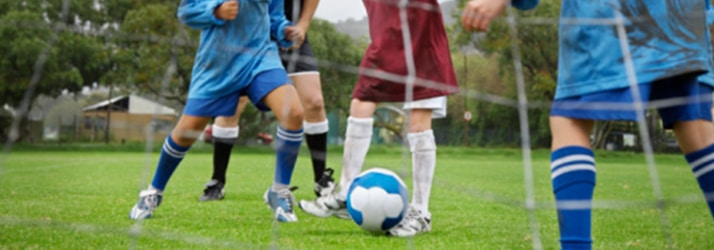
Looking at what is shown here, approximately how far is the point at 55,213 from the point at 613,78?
206 cm

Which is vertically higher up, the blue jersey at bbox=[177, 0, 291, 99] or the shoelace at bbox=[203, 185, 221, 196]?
the blue jersey at bbox=[177, 0, 291, 99]

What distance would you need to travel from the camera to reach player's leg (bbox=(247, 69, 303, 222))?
96.0 inches

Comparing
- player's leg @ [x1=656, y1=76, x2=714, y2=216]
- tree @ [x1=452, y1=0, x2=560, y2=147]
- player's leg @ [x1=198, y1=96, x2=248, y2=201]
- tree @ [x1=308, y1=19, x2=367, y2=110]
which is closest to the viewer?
player's leg @ [x1=656, y1=76, x2=714, y2=216]

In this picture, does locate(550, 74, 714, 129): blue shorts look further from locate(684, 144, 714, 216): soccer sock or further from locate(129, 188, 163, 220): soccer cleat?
locate(129, 188, 163, 220): soccer cleat

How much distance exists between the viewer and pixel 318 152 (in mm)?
3176

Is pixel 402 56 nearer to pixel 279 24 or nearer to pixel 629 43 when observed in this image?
pixel 279 24

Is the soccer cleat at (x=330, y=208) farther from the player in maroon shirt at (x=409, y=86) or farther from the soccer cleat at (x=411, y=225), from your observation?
the soccer cleat at (x=411, y=225)

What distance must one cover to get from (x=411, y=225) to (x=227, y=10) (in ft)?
2.82

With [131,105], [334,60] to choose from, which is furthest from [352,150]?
[334,60]

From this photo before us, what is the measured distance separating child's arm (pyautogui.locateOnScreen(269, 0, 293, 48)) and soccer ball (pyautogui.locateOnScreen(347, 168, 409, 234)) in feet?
2.01

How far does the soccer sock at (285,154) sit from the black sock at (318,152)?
455mm

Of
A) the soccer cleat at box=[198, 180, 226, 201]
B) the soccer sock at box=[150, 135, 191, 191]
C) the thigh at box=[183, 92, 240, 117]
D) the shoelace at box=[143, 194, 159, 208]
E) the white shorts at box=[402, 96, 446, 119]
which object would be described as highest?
the white shorts at box=[402, 96, 446, 119]

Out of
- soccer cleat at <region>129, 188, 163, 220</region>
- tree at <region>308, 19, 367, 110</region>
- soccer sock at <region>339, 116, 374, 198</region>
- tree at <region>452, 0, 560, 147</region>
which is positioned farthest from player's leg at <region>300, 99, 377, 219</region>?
tree at <region>452, 0, 560, 147</region>

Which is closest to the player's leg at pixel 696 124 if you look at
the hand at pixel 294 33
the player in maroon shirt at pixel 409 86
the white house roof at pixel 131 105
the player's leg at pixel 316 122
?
the player in maroon shirt at pixel 409 86
